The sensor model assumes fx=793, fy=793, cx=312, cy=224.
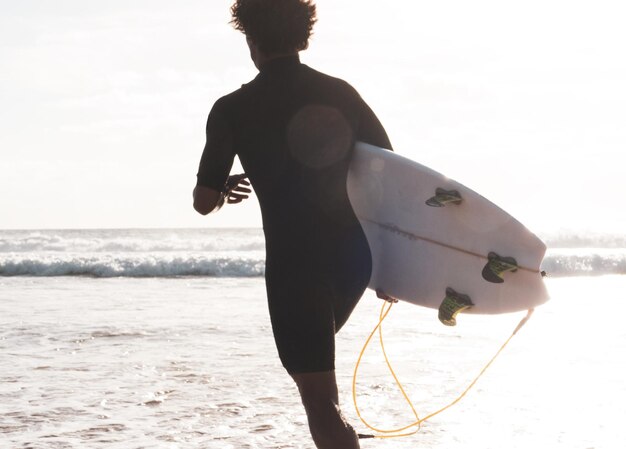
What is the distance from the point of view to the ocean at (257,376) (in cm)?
427

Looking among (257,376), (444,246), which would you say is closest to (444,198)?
(444,246)

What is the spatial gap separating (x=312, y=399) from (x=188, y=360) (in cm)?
428

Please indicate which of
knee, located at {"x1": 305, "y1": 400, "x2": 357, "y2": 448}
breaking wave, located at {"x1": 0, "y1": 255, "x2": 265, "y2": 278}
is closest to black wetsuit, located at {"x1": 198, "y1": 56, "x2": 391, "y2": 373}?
knee, located at {"x1": 305, "y1": 400, "x2": 357, "y2": 448}

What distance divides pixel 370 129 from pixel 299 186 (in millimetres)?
344

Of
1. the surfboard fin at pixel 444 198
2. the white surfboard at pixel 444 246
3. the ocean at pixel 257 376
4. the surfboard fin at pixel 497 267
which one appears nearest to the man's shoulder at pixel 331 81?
the white surfboard at pixel 444 246

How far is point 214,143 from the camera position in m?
2.48

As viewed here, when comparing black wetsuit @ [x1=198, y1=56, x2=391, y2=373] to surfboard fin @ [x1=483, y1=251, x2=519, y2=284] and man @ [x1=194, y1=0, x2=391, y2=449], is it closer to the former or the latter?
man @ [x1=194, y1=0, x2=391, y2=449]

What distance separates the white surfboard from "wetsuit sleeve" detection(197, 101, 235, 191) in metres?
0.62

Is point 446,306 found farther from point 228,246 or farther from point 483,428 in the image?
point 228,246

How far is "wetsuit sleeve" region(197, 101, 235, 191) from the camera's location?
247 cm

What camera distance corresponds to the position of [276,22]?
2.46 meters

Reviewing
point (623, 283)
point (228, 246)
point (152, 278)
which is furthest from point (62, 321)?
point (228, 246)

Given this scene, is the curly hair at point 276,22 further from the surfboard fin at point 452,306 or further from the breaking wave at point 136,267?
the breaking wave at point 136,267

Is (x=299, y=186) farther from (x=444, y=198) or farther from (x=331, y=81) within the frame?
(x=444, y=198)
